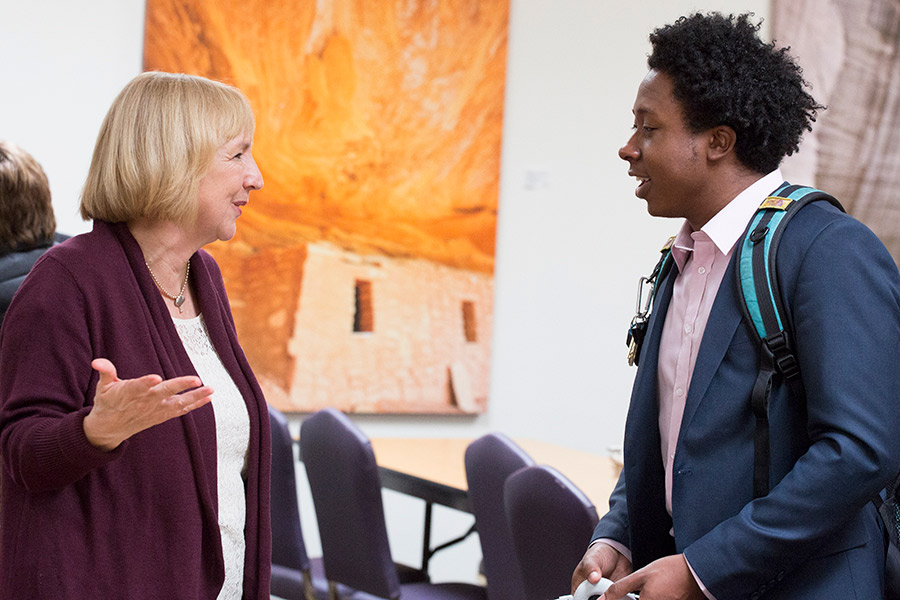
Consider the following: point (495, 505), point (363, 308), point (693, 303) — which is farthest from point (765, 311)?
point (363, 308)

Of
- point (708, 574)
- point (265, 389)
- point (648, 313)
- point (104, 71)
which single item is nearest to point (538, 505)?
point (648, 313)

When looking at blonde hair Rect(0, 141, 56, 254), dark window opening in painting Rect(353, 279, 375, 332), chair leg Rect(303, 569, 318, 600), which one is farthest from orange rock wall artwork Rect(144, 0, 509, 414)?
blonde hair Rect(0, 141, 56, 254)

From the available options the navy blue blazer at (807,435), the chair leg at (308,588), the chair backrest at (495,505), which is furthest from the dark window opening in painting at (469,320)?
the navy blue blazer at (807,435)

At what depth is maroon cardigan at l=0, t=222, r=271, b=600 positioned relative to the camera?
1451mm

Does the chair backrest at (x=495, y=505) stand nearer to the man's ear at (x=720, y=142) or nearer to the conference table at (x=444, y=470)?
the conference table at (x=444, y=470)

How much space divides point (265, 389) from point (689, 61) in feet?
10.9

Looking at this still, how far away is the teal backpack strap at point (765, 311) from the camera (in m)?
1.33

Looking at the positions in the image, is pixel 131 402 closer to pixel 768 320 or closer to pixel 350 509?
pixel 768 320

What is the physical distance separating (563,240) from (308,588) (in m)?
2.34

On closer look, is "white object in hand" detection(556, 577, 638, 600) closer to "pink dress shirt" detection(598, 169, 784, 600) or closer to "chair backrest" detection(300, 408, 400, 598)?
"pink dress shirt" detection(598, 169, 784, 600)

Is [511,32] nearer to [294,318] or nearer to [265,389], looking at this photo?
[294,318]

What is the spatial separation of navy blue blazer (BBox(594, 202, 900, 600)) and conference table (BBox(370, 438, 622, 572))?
1.58 meters

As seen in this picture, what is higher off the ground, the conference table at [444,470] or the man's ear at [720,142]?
the man's ear at [720,142]

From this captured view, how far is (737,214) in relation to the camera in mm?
1484
